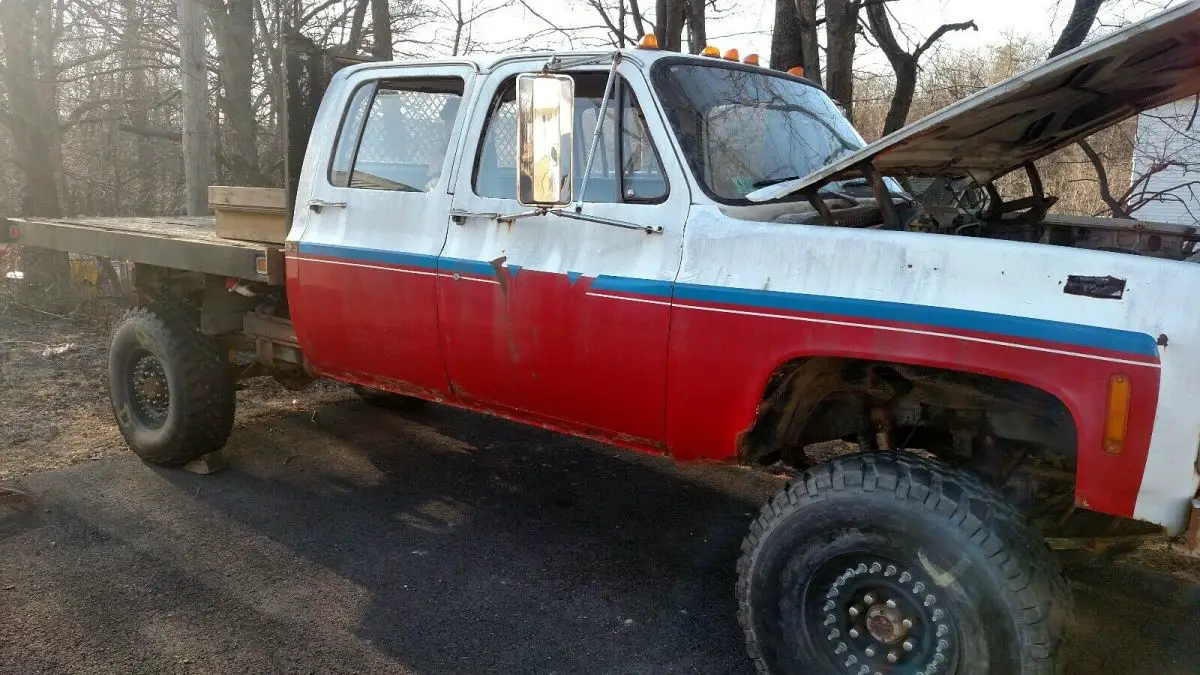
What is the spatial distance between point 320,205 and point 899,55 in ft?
19.4

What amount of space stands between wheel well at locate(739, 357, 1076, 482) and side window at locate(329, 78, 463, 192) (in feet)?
6.24

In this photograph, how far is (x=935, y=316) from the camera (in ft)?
9.25

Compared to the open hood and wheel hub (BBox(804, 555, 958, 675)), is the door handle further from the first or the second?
wheel hub (BBox(804, 555, 958, 675))

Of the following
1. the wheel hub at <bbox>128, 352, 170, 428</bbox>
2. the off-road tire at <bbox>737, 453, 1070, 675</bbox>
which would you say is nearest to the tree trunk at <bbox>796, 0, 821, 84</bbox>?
the wheel hub at <bbox>128, 352, 170, 428</bbox>

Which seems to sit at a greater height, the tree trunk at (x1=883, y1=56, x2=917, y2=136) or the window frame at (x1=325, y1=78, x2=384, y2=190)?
the tree trunk at (x1=883, y1=56, x2=917, y2=136)

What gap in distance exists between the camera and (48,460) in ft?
18.3

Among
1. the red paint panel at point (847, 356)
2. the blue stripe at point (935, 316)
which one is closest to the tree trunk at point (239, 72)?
the red paint panel at point (847, 356)

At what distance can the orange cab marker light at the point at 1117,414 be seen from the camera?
2539 millimetres

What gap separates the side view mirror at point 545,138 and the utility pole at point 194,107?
6.22 meters

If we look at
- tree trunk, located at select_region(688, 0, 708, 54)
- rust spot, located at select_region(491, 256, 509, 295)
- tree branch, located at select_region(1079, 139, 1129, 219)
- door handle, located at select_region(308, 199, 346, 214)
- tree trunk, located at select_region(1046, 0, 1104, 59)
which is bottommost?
rust spot, located at select_region(491, 256, 509, 295)

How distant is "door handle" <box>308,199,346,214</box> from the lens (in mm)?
4508

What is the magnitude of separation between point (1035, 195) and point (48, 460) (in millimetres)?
5614

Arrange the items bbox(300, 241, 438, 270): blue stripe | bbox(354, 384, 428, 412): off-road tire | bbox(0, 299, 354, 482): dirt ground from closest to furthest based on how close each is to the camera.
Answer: bbox(300, 241, 438, 270): blue stripe → bbox(0, 299, 354, 482): dirt ground → bbox(354, 384, 428, 412): off-road tire

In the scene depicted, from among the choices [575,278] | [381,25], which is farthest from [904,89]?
[381,25]
